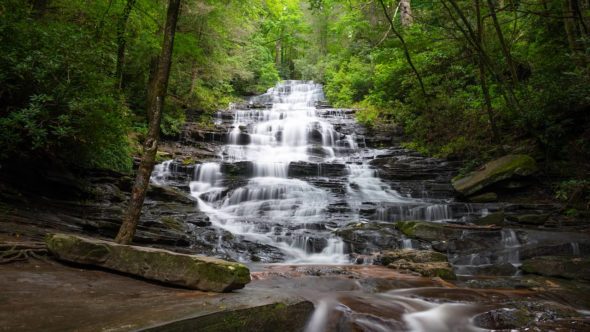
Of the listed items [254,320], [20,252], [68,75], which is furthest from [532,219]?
[68,75]

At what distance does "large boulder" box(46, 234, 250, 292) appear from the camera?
4.00 meters

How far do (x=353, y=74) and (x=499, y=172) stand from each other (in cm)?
1409

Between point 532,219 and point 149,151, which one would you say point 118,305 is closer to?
point 149,151

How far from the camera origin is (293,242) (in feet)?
30.3

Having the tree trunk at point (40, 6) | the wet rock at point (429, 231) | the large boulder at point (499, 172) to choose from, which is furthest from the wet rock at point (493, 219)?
the tree trunk at point (40, 6)

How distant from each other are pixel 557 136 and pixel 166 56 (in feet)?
35.9

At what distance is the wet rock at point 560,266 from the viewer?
6504mm

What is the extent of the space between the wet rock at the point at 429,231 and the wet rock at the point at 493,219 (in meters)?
1.25

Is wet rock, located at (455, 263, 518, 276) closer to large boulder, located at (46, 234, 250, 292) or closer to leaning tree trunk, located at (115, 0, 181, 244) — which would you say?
large boulder, located at (46, 234, 250, 292)

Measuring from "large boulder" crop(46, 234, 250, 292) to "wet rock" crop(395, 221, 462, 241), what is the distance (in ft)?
19.0

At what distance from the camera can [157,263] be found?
4234 mm

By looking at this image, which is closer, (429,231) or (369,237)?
(429,231)

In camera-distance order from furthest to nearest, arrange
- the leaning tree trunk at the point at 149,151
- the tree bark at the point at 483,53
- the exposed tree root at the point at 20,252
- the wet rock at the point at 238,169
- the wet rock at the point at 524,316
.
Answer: the wet rock at the point at 238,169 → the tree bark at the point at 483,53 → the leaning tree trunk at the point at 149,151 → the exposed tree root at the point at 20,252 → the wet rock at the point at 524,316

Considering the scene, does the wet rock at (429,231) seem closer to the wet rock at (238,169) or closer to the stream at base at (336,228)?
the stream at base at (336,228)
